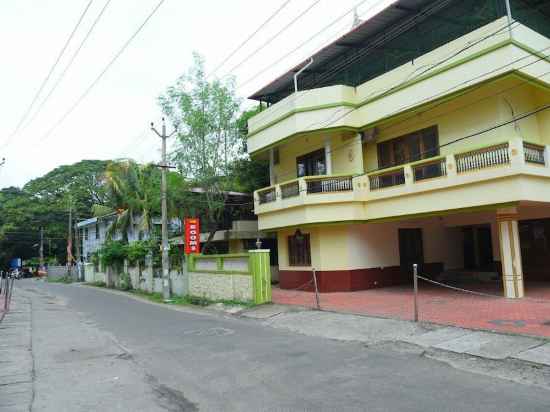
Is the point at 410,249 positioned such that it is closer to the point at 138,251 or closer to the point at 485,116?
the point at 485,116

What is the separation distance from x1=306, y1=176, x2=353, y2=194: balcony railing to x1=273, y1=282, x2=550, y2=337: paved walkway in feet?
13.2

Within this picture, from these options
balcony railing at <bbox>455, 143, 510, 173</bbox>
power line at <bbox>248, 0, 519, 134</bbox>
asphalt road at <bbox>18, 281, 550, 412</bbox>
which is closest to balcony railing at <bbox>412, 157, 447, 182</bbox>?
balcony railing at <bbox>455, 143, 510, 173</bbox>

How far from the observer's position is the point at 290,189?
18.8 meters

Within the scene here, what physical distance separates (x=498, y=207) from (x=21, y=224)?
58468mm

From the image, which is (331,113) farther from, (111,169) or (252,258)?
(111,169)

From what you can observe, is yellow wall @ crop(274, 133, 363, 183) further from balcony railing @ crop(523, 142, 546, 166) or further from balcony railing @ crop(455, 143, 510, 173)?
balcony railing @ crop(523, 142, 546, 166)

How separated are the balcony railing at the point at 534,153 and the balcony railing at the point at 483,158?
0.59 meters

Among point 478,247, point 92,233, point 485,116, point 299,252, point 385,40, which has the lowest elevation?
point 478,247

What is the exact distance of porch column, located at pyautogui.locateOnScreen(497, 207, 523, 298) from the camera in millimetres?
13461

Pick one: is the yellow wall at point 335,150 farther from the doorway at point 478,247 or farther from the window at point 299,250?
the doorway at point 478,247

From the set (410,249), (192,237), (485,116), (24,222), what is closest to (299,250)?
(410,249)

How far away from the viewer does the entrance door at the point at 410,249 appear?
19.6m

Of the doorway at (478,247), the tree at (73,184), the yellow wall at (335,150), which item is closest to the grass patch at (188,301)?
the yellow wall at (335,150)

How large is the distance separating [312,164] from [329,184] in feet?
9.03
